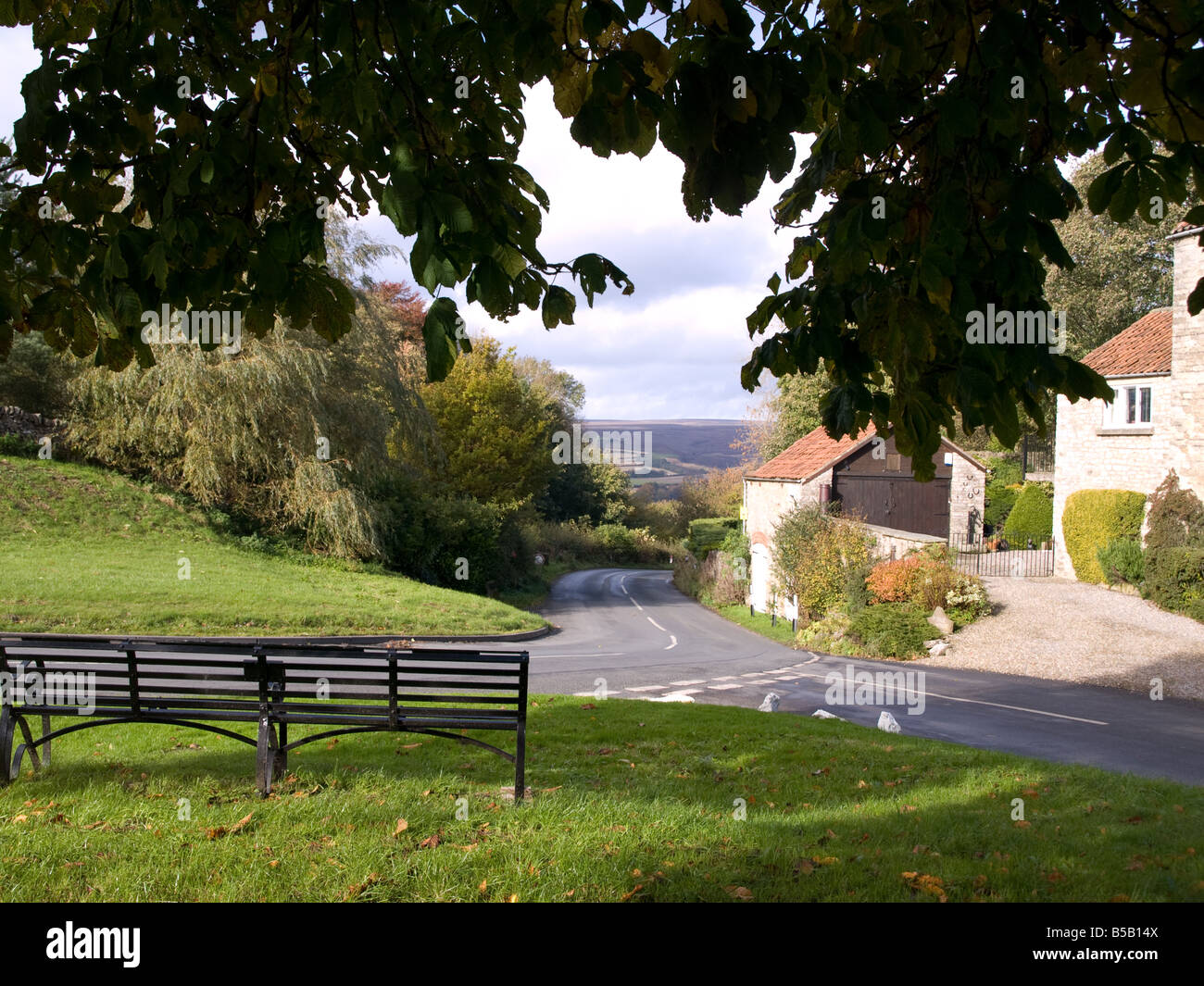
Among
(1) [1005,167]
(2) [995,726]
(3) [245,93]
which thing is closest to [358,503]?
(2) [995,726]

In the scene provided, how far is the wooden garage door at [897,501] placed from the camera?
95.4 feet

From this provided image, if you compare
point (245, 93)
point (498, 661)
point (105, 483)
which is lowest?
point (498, 661)

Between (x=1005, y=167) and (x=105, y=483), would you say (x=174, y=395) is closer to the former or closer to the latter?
(x=105, y=483)

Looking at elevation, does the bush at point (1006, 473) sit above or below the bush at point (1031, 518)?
above

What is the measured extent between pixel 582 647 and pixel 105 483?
1670 centimetres

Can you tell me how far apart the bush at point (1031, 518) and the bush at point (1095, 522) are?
8.01 m

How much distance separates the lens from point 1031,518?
33625mm

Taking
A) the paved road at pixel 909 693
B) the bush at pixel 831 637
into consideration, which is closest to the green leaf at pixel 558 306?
the paved road at pixel 909 693

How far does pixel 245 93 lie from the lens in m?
4.59

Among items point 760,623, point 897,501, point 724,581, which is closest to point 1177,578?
point 897,501

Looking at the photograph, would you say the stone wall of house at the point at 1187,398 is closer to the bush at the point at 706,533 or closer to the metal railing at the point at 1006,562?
the metal railing at the point at 1006,562

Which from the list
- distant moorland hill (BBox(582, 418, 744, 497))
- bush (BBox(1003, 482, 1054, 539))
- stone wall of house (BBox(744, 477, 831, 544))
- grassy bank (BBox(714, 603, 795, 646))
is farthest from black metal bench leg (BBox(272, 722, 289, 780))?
distant moorland hill (BBox(582, 418, 744, 497))

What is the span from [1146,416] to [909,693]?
46.7ft

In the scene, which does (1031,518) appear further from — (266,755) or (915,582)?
(266,755)
